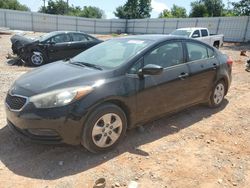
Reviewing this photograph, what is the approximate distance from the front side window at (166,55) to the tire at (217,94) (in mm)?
1323

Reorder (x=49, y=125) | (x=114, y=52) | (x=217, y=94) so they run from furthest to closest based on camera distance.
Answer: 1. (x=217, y=94)
2. (x=114, y=52)
3. (x=49, y=125)

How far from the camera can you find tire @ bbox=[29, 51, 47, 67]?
1164cm

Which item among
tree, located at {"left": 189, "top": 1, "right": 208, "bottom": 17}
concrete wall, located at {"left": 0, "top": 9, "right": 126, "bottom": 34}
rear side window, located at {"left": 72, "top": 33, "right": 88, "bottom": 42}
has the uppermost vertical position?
tree, located at {"left": 189, "top": 1, "right": 208, "bottom": 17}

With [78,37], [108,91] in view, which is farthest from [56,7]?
[108,91]

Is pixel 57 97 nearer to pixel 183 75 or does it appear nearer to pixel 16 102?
pixel 16 102

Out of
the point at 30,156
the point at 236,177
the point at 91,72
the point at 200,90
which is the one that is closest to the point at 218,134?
the point at 200,90

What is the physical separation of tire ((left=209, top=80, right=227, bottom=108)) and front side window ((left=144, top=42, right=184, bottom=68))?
4.34 feet

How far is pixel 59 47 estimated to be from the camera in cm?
1181

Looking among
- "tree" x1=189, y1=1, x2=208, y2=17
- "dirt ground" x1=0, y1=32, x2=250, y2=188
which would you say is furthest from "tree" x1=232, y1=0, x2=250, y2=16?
"dirt ground" x1=0, y1=32, x2=250, y2=188

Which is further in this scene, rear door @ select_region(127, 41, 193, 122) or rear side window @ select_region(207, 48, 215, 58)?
rear side window @ select_region(207, 48, 215, 58)

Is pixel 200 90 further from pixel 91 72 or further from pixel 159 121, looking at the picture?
pixel 91 72

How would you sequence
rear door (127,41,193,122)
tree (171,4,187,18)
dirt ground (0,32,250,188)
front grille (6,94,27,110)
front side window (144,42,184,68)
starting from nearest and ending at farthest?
dirt ground (0,32,250,188) → front grille (6,94,27,110) → rear door (127,41,193,122) → front side window (144,42,184,68) → tree (171,4,187,18)

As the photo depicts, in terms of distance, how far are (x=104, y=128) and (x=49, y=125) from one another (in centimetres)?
74

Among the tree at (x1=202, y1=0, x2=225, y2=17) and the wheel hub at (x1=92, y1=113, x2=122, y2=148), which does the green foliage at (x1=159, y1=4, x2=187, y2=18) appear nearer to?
the tree at (x1=202, y1=0, x2=225, y2=17)
